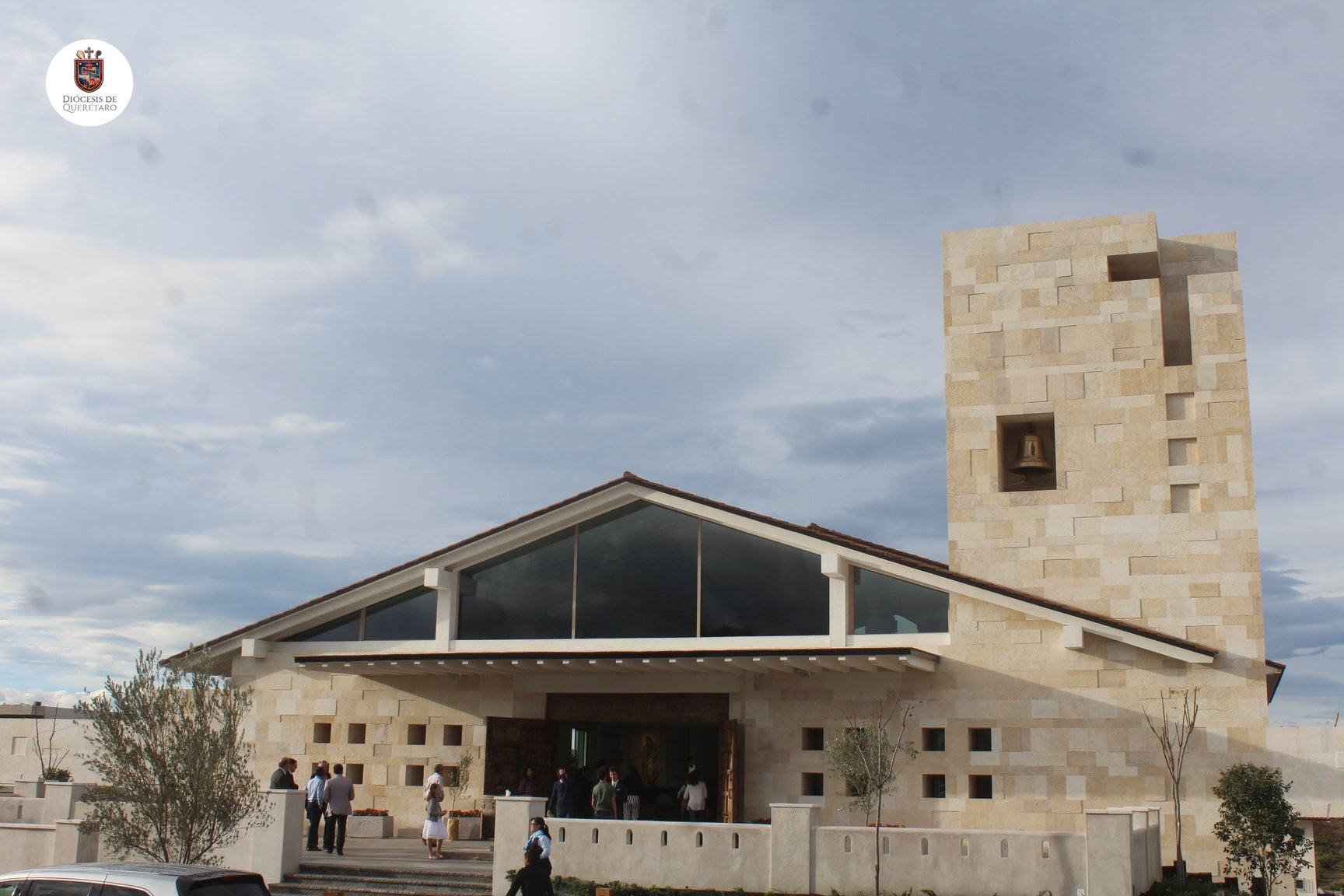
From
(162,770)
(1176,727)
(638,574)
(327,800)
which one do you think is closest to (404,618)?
(327,800)

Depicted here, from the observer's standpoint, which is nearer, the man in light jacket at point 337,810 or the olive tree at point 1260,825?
the olive tree at point 1260,825

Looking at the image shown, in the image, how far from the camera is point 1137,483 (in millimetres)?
23969

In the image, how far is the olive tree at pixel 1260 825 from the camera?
20156 mm

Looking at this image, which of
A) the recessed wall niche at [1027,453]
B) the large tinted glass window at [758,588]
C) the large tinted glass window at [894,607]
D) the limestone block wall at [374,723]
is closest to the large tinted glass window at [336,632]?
the limestone block wall at [374,723]

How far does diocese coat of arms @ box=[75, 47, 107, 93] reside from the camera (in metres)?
22.3

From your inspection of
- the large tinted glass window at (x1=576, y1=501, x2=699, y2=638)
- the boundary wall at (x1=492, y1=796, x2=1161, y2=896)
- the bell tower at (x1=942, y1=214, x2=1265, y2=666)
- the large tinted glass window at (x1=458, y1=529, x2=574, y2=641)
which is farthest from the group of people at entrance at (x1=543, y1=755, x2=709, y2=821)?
the bell tower at (x1=942, y1=214, x2=1265, y2=666)

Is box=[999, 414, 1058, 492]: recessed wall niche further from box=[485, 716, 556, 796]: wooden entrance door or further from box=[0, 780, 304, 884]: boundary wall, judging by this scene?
box=[0, 780, 304, 884]: boundary wall

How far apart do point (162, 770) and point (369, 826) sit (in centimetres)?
903

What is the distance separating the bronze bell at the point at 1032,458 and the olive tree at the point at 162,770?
15619mm

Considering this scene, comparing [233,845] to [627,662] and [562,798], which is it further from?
[627,662]

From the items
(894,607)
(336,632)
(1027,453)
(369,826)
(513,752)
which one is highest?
(1027,453)

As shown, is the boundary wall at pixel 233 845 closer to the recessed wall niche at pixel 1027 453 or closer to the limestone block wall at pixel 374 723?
the limestone block wall at pixel 374 723

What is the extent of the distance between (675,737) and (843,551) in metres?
10.3

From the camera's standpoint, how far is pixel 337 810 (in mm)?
23078
